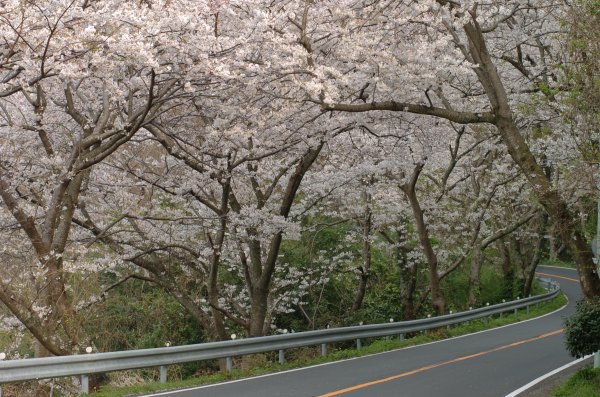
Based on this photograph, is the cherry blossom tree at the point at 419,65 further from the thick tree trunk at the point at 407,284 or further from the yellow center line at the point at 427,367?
the thick tree trunk at the point at 407,284

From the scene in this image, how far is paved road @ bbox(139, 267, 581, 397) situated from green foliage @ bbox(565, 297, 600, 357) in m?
1.28

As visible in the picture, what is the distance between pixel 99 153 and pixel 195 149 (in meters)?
3.27

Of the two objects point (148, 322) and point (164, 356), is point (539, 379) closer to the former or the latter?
point (164, 356)

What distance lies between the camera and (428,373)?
1470cm

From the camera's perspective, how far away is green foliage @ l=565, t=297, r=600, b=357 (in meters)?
12.5

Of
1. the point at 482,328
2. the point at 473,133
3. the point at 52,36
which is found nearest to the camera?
the point at 52,36

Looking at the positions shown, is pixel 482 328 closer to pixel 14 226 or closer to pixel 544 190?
pixel 544 190

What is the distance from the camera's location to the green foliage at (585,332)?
12.5m

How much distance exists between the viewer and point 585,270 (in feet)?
48.3

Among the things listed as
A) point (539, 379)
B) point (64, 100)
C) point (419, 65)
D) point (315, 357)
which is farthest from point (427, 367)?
point (64, 100)

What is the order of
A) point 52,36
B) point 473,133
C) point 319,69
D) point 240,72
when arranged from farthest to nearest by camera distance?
1. point 473,133
2. point 240,72
3. point 319,69
4. point 52,36

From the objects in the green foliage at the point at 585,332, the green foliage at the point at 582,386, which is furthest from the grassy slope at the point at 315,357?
the green foliage at the point at 585,332

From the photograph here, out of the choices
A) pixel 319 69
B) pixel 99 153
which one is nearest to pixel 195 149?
pixel 99 153

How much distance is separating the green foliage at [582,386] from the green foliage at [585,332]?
423mm
